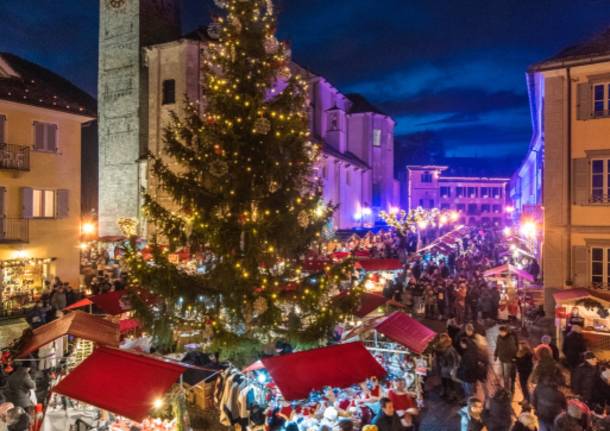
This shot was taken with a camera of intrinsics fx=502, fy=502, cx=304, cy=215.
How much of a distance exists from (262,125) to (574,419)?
7.48 metres

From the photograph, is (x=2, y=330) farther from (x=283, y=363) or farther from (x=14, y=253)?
(x=283, y=363)

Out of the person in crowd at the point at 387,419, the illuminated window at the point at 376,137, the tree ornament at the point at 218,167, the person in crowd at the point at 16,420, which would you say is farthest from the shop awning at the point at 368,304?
the illuminated window at the point at 376,137

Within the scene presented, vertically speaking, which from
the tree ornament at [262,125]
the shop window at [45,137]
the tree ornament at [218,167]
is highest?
the shop window at [45,137]

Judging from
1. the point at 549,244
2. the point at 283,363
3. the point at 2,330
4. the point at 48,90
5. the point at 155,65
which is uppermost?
the point at 155,65

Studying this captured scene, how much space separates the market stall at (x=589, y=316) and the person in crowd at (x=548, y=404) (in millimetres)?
6237

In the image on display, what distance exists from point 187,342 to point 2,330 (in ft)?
23.4

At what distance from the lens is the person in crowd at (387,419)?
26.2ft

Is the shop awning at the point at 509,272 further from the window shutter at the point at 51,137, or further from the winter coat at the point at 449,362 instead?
the window shutter at the point at 51,137

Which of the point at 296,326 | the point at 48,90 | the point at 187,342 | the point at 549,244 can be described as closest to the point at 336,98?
the point at 48,90

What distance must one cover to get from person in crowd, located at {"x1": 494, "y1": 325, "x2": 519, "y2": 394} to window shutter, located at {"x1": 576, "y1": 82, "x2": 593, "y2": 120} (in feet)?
32.8

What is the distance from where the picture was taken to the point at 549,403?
340 inches

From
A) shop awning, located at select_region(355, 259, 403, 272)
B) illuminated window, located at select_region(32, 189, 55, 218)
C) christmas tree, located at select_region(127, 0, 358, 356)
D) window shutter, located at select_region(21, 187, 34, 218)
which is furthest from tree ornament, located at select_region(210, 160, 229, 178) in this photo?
illuminated window, located at select_region(32, 189, 55, 218)

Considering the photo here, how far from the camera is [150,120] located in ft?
118

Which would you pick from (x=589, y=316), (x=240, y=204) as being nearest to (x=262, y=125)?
(x=240, y=204)
